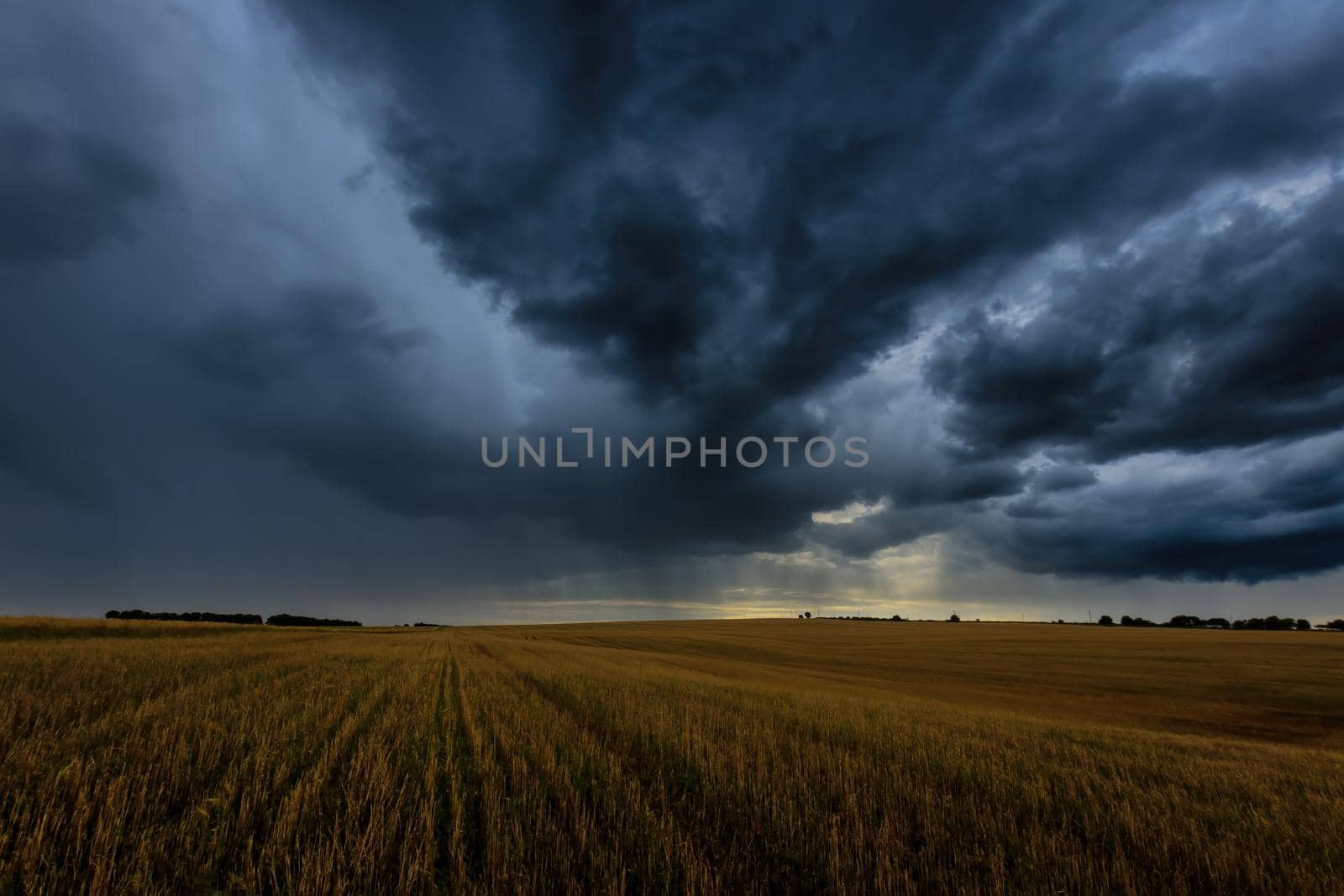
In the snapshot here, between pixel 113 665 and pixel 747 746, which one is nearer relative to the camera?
pixel 747 746

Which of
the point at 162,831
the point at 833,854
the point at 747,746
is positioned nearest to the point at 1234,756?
the point at 747,746

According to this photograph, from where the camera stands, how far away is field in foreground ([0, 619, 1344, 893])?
186 inches

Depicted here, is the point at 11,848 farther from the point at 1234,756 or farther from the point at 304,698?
the point at 1234,756

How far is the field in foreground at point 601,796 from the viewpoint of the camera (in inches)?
186

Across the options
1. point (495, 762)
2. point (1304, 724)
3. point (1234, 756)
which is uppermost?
point (495, 762)

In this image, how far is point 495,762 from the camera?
8039mm

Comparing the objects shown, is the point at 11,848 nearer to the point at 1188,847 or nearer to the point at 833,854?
the point at 833,854

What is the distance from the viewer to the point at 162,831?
5.03 m

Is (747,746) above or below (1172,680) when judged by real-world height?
above

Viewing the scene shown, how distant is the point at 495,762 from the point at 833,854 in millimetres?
5034

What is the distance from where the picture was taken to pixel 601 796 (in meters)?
6.66

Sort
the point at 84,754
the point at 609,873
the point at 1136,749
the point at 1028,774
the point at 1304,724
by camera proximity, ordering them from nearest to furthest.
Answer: the point at 609,873, the point at 84,754, the point at 1028,774, the point at 1136,749, the point at 1304,724

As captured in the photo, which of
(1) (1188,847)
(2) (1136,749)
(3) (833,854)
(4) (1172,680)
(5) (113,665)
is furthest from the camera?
(4) (1172,680)

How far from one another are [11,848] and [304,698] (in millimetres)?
8531
